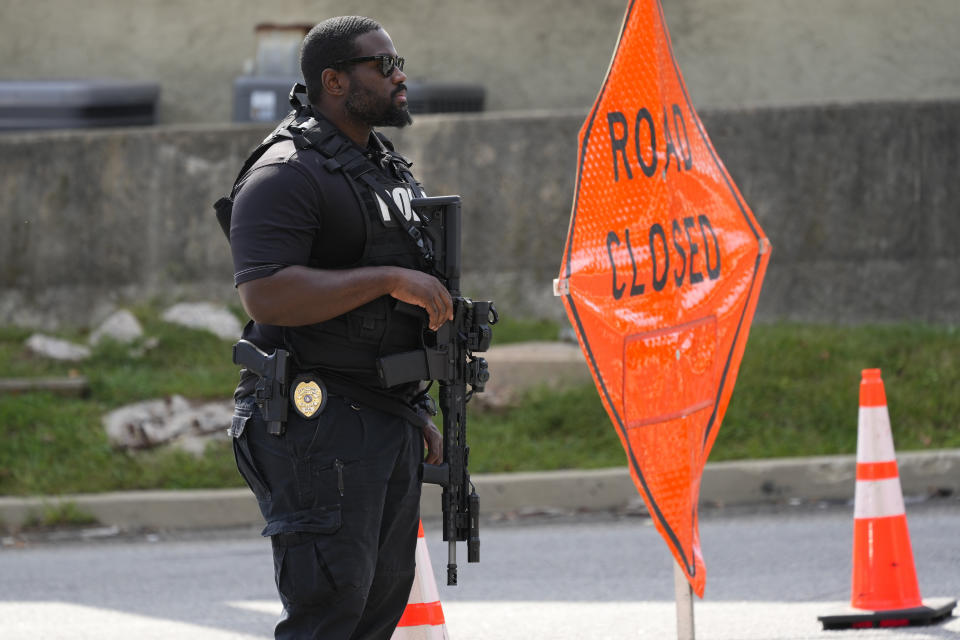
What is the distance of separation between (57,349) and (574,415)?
3.78 m

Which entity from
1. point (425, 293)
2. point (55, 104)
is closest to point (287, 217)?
point (425, 293)

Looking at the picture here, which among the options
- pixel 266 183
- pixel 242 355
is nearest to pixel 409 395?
pixel 242 355

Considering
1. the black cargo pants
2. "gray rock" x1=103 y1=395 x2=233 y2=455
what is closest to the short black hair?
the black cargo pants

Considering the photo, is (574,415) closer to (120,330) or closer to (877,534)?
(120,330)

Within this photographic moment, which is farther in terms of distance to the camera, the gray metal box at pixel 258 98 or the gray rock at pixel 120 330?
the gray metal box at pixel 258 98

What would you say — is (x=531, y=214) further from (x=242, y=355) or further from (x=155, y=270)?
(x=242, y=355)

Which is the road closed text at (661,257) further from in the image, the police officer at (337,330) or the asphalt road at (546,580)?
the asphalt road at (546,580)

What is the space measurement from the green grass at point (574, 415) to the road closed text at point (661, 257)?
4.04 m

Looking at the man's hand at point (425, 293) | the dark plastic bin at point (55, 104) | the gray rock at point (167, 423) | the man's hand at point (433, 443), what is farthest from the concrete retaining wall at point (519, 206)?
the man's hand at point (425, 293)

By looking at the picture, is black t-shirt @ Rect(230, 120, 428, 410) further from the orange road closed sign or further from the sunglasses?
the orange road closed sign

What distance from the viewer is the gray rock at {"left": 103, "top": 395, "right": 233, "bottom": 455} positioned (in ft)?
28.1

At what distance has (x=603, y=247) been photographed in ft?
13.4

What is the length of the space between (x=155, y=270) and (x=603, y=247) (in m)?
7.12

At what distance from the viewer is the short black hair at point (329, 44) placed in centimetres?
321
